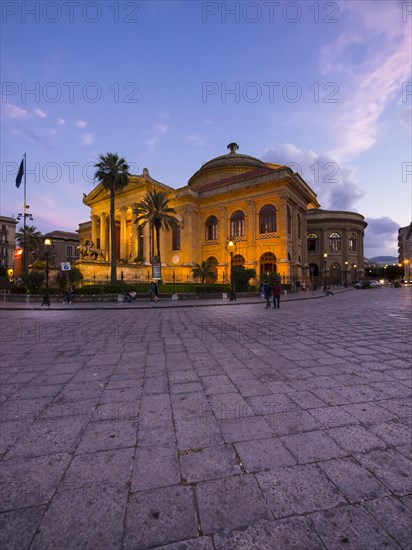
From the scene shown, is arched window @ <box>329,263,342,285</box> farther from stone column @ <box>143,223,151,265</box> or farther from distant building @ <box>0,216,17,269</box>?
distant building @ <box>0,216,17,269</box>

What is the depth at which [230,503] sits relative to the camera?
5.57 ft

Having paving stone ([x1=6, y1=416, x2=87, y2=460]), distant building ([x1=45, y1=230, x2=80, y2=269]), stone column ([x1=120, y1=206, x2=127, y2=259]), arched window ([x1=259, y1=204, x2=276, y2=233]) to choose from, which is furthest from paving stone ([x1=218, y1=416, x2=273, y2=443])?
distant building ([x1=45, y1=230, x2=80, y2=269])

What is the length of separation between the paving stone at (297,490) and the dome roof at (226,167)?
153 feet

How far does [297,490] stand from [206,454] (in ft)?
2.38

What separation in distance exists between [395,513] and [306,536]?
601 mm

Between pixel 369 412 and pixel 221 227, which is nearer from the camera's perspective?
pixel 369 412

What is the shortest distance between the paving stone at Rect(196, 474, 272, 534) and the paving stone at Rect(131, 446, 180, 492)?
9.4 inches

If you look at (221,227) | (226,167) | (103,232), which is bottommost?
(221,227)

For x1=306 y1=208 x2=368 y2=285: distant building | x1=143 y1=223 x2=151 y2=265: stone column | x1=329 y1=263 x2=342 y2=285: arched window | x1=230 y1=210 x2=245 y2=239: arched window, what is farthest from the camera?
x1=306 y1=208 x2=368 y2=285: distant building

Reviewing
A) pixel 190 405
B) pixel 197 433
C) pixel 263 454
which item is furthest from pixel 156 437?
pixel 263 454

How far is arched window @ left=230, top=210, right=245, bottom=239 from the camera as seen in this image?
37.5 metres

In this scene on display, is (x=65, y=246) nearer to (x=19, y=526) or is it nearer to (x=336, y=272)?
(x=336, y=272)

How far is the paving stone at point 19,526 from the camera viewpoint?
4.70ft

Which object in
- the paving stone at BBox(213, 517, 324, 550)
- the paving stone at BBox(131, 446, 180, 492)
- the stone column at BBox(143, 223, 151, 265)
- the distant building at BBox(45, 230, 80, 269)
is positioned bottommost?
the paving stone at BBox(131, 446, 180, 492)
